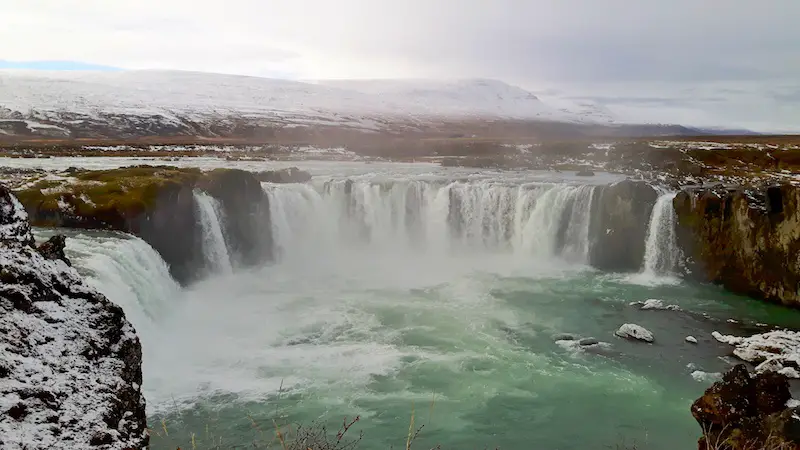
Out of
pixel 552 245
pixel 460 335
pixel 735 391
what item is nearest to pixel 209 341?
pixel 460 335

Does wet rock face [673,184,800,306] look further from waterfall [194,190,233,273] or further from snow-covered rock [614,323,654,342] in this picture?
waterfall [194,190,233,273]

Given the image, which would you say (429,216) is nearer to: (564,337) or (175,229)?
(175,229)

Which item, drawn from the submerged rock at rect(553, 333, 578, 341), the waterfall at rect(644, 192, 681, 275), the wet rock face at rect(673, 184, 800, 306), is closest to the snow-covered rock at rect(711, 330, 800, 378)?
the submerged rock at rect(553, 333, 578, 341)

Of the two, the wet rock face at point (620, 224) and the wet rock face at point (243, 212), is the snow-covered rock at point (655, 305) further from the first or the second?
the wet rock face at point (243, 212)

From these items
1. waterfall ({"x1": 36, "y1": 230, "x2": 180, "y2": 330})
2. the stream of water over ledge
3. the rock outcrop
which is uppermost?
the rock outcrop

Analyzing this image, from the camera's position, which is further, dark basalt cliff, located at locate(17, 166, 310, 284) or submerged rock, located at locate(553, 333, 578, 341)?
dark basalt cliff, located at locate(17, 166, 310, 284)

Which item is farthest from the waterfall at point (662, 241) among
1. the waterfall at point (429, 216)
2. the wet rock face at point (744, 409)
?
the wet rock face at point (744, 409)

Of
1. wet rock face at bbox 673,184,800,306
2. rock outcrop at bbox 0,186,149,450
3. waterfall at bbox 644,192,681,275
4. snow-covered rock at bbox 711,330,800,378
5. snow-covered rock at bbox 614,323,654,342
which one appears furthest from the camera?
waterfall at bbox 644,192,681,275

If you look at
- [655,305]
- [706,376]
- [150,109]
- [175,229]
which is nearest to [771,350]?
[706,376]
